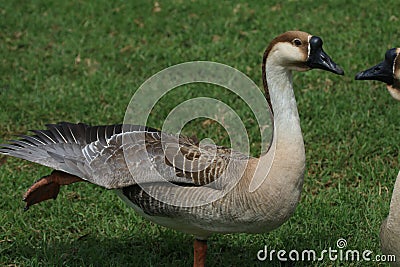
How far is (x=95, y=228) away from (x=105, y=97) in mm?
2257

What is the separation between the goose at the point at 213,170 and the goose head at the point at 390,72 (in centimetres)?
20

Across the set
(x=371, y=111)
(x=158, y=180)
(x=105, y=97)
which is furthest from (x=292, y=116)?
(x=105, y=97)

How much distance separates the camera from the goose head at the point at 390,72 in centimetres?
380

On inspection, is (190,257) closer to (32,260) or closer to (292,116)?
(32,260)

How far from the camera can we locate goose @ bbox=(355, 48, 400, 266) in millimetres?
3676

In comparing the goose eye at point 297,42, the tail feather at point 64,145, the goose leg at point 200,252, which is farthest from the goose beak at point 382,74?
the tail feather at point 64,145

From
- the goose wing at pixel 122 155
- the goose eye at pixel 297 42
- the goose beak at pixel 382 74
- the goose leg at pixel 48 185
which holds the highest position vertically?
the goose eye at pixel 297 42

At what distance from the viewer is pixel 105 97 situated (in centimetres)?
708

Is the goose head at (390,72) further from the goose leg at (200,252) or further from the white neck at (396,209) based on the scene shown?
the goose leg at (200,252)

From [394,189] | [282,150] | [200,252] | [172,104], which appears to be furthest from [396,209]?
[172,104]

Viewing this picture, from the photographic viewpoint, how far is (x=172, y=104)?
6941 millimetres

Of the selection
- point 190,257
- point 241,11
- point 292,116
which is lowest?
A: point 190,257

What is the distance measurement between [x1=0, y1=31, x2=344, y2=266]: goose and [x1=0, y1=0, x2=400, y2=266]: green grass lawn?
69cm

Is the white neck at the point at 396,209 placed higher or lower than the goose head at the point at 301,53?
lower
